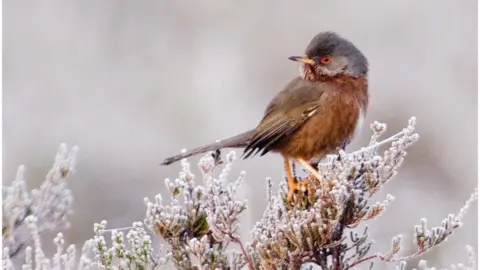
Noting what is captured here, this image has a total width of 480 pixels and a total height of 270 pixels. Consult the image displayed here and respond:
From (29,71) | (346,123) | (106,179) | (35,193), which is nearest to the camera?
(35,193)

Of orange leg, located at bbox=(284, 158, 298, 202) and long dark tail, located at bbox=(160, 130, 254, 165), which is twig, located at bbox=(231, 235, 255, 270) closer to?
orange leg, located at bbox=(284, 158, 298, 202)

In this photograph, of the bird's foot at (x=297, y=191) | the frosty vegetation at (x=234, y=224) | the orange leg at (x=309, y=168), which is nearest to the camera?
the frosty vegetation at (x=234, y=224)

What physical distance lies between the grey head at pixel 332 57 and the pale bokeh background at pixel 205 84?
187 mm

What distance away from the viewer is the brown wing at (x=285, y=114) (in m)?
2.65

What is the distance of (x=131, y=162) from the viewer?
12.8 feet

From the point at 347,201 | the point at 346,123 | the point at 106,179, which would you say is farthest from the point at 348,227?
the point at 106,179

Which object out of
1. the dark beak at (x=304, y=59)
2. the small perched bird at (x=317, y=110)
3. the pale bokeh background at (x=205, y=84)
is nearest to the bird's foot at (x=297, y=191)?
the small perched bird at (x=317, y=110)

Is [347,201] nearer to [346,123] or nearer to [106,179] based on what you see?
[346,123]

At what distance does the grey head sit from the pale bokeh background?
7.3 inches

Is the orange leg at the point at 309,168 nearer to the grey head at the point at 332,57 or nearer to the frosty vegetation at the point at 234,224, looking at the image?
the frosty vegetation at the point at 234,224

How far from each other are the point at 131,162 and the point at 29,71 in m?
1.05

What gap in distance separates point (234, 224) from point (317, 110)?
819 millimetres

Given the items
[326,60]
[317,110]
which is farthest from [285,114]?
[326,60]

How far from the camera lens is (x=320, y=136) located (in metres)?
2.69
